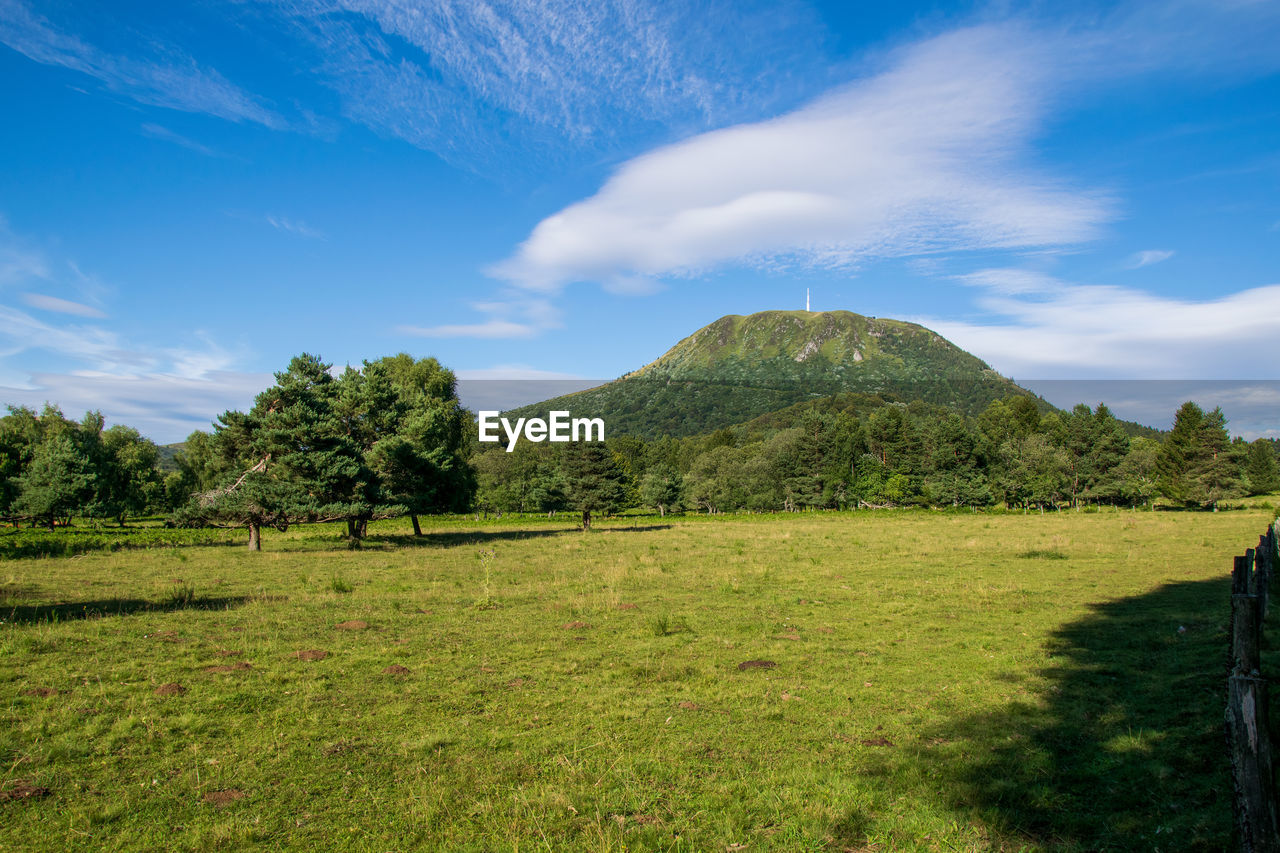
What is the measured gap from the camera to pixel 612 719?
8555 millimetres

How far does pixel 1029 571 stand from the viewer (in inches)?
866

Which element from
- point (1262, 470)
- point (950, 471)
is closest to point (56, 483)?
point (950, 471)

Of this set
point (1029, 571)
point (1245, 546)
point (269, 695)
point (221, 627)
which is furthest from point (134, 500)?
point (1245, 546)

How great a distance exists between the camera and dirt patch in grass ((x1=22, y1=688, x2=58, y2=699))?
28.3ft

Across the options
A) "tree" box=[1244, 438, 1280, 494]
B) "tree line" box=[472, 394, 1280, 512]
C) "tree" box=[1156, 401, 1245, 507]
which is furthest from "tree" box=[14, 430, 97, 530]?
"tree" box=[1244, 438, 1280, 494]

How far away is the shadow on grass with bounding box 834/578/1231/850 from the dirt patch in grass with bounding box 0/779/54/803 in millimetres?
8736

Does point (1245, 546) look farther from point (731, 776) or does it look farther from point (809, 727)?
point (731, 776)

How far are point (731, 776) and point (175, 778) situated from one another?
5767mm

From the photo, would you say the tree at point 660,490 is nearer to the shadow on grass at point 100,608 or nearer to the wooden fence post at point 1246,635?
the shadow on grass at point 100,608

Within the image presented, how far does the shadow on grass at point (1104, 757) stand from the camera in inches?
224

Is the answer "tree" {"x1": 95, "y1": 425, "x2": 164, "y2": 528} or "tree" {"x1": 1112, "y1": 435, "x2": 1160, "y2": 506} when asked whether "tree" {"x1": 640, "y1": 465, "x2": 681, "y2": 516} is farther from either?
"tree" {"x1": 1112, "y1": 435, "x2": 1160, "y2": 506}

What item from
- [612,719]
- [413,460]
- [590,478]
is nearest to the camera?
[612,719]

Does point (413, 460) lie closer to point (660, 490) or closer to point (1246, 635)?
point (1246, 635)

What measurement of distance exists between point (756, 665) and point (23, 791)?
9368 mm
